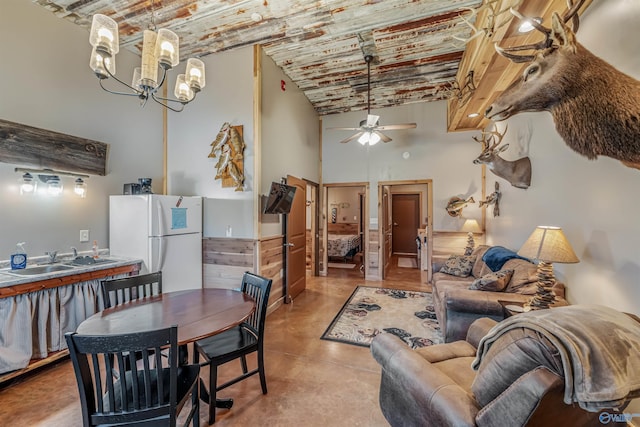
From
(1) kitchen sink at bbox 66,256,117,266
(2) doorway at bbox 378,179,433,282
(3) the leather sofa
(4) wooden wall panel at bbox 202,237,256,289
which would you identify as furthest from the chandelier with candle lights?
(2) doorway at bbox 378,179,433,282

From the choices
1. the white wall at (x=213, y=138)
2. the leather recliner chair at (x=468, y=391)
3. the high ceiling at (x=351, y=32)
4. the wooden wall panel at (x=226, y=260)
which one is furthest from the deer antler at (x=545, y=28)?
the wooden wall panel at (x=226, y=260)

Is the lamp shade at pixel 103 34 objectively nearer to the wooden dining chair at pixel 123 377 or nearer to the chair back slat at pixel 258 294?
the wooden dining chair at pixel 123 377

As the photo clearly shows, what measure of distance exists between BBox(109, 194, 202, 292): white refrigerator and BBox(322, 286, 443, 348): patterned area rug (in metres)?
1.92

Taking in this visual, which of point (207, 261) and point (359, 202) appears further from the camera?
point (359, 202)

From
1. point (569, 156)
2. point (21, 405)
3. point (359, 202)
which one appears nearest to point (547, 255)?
point (569, 156)

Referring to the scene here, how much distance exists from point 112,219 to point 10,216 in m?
0.80

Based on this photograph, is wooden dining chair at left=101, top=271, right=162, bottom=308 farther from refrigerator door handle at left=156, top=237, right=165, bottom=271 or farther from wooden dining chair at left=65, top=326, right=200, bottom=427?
wooden dining chair at left=65, top=326, right=200, bottom=427

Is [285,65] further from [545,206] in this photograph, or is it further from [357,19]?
[545,206]

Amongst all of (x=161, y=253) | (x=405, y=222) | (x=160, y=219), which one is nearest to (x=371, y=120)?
(x=160, y=219)

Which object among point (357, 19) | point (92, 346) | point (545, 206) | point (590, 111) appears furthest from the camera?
point (357, 19)

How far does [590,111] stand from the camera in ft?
4.47

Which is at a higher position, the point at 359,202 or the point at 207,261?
the point at 359,202

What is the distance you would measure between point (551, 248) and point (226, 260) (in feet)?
11.0

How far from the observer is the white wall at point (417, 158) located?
5.10 metres
